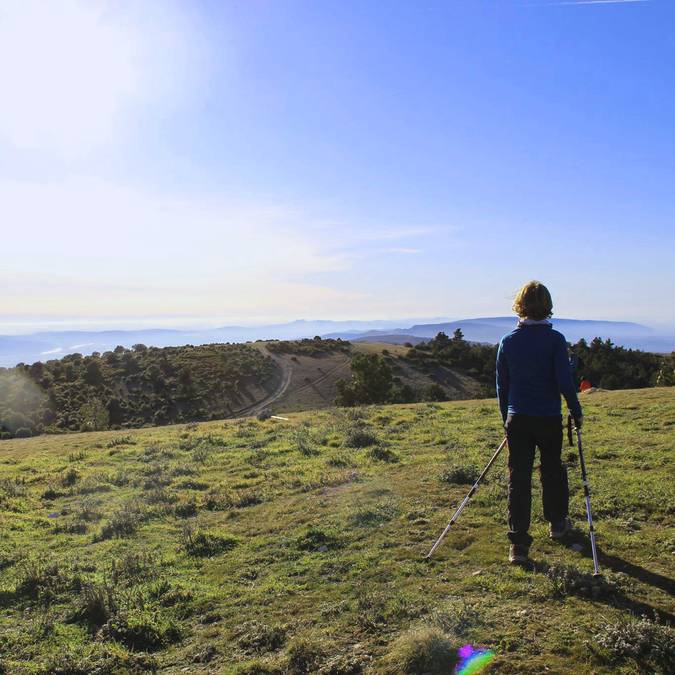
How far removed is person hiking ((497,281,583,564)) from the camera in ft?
18.7

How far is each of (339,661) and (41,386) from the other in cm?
6238

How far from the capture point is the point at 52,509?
1076 centimetres

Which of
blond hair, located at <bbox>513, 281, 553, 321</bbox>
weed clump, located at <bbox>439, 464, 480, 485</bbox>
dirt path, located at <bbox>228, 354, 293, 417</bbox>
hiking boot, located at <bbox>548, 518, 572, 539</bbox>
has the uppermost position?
blond hair, located at <bbox>513, 281, 553, 321</bbox>

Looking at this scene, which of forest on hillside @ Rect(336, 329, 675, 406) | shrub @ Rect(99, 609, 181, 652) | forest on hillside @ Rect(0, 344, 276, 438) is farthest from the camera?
forest on hillside @ Rect(0, 344, 276, 438)

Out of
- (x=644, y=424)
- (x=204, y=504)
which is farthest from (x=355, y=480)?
(x=644, y=424)

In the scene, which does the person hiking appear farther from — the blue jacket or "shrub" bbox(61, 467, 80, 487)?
"shrub" bbox(61, 467, 80, 487)

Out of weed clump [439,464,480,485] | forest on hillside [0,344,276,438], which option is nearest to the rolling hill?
forest on hillside [0,344,276,438]

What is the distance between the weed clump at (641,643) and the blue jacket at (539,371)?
216 centimetres

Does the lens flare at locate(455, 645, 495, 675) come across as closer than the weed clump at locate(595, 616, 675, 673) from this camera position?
No

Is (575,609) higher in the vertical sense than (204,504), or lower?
higher

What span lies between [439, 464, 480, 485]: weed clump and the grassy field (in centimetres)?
4

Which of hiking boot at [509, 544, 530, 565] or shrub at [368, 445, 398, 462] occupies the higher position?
hiking boot at [509, 544, 530, 565]

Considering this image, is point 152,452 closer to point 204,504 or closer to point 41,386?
point 204,504

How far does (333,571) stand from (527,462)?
2547 millimetres
